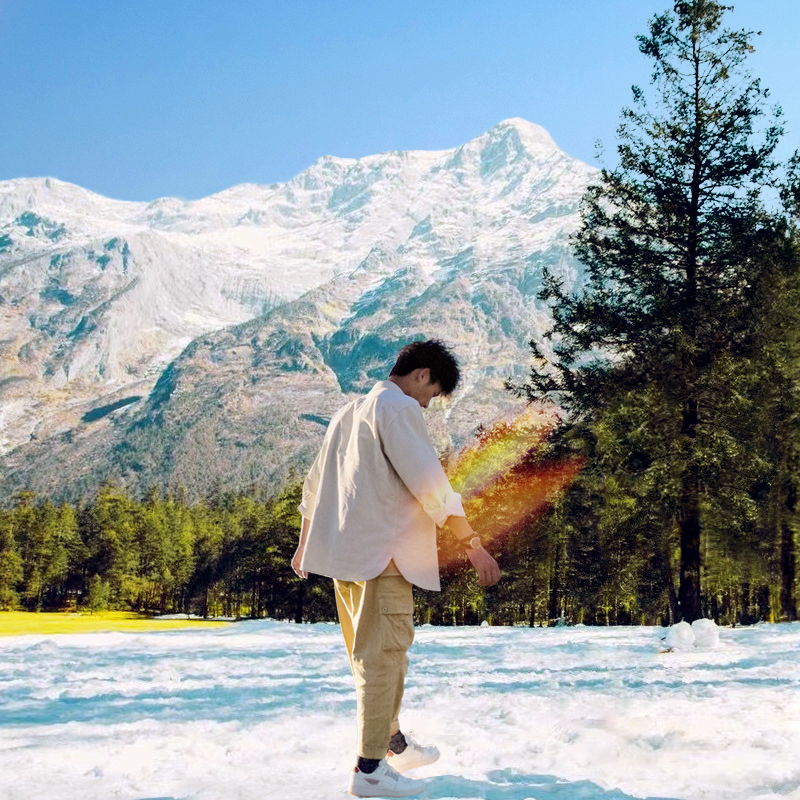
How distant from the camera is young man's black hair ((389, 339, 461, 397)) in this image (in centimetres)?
460

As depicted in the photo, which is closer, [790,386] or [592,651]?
[592,651]

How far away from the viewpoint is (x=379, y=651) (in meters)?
4.13

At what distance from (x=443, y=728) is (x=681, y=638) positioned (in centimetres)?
681

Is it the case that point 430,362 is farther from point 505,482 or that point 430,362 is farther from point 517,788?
point 505,482

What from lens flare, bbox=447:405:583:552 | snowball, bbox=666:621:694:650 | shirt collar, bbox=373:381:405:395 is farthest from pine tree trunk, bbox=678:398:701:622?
lens flare, bbox=447:405:583:552

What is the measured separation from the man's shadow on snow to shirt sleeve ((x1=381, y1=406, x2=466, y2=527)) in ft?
4.46

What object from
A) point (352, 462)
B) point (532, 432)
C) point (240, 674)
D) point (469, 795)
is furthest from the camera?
point (532, 432)

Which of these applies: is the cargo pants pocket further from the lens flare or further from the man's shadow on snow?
the lens flare

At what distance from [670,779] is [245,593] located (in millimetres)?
90853

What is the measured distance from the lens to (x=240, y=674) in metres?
9.34

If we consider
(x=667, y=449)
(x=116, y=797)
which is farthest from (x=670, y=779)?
(x=667, y=449)

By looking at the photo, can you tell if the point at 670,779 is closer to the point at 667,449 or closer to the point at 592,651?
the point at 592,651

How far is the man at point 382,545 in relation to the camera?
162 inches

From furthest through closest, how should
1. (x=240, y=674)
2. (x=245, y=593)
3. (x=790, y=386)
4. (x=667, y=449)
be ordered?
(x=245, y=593)
(x=790, y=386)
(x=667, y=449)
(x=240, y=674)
